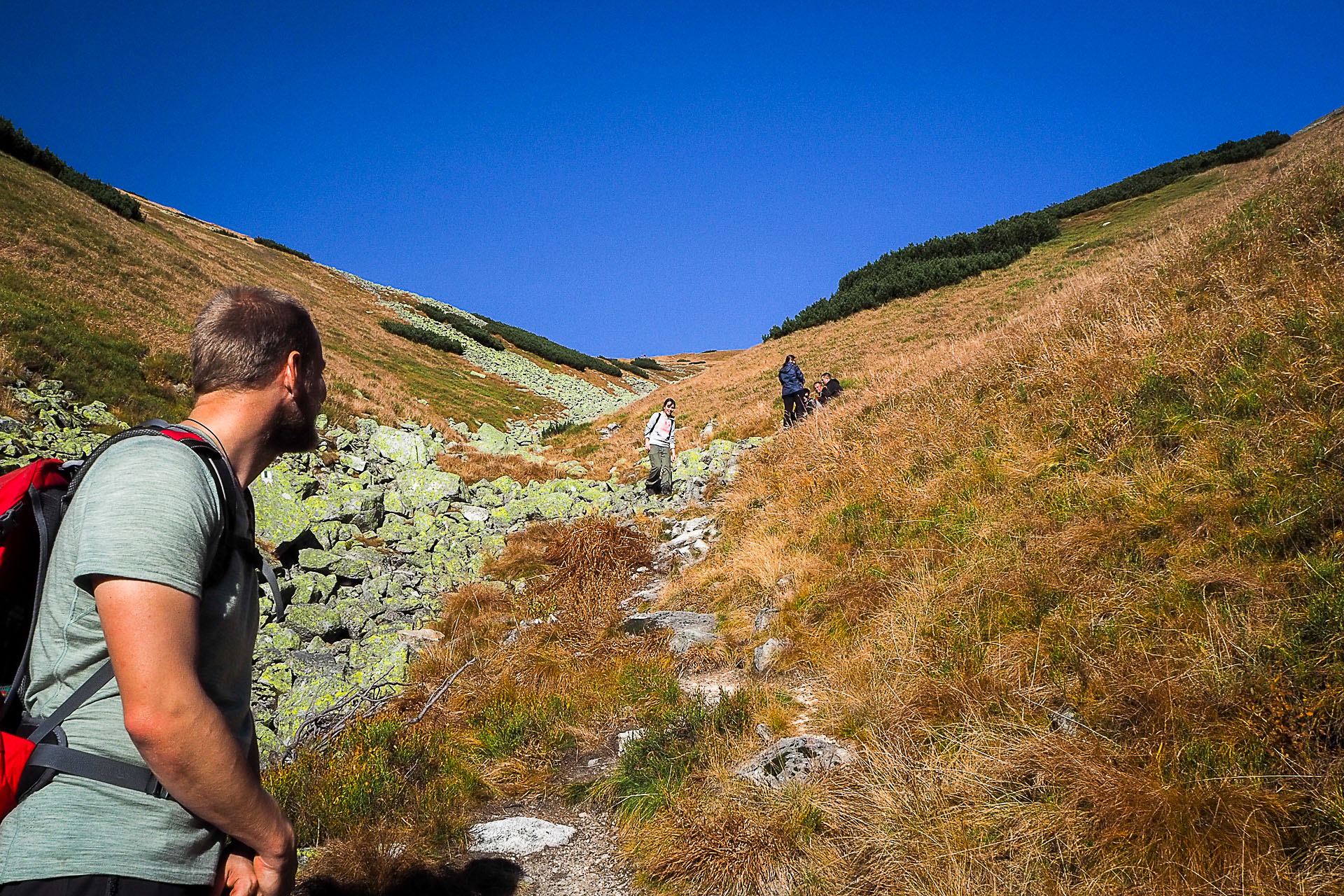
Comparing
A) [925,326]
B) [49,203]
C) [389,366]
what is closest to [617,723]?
[925,326]

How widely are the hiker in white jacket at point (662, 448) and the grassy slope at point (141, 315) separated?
10624mm

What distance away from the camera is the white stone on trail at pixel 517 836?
420 centimetres

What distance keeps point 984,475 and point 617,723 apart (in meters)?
4.61

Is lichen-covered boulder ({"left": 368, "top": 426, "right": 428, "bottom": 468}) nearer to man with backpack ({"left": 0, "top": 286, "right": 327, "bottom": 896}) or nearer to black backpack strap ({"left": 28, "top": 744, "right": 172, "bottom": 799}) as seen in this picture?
man with backpack ({"left": 0, "top": 286, "right": 327, "bottom": 896})

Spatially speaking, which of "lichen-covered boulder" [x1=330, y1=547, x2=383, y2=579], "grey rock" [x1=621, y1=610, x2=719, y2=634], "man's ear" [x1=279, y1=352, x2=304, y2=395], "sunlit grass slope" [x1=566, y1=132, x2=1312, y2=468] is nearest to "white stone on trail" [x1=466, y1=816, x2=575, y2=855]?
"grey rock" [x1=621, y1=610, x2=719, y2=634]

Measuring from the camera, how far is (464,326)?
55125 mm

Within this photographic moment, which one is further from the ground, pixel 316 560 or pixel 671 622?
pixel 316 560

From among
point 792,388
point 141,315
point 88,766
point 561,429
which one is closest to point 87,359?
point 141,315

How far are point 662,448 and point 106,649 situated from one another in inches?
495

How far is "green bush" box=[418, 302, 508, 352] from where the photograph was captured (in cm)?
5334

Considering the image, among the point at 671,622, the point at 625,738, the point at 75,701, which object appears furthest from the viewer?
the point at 671,622

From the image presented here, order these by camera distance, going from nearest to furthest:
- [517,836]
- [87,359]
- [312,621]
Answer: [517,836] → [312,621] → [87,359]

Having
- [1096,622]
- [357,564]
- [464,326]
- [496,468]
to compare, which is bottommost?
[1096,622]

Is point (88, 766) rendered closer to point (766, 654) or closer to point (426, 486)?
point (766, 654)
